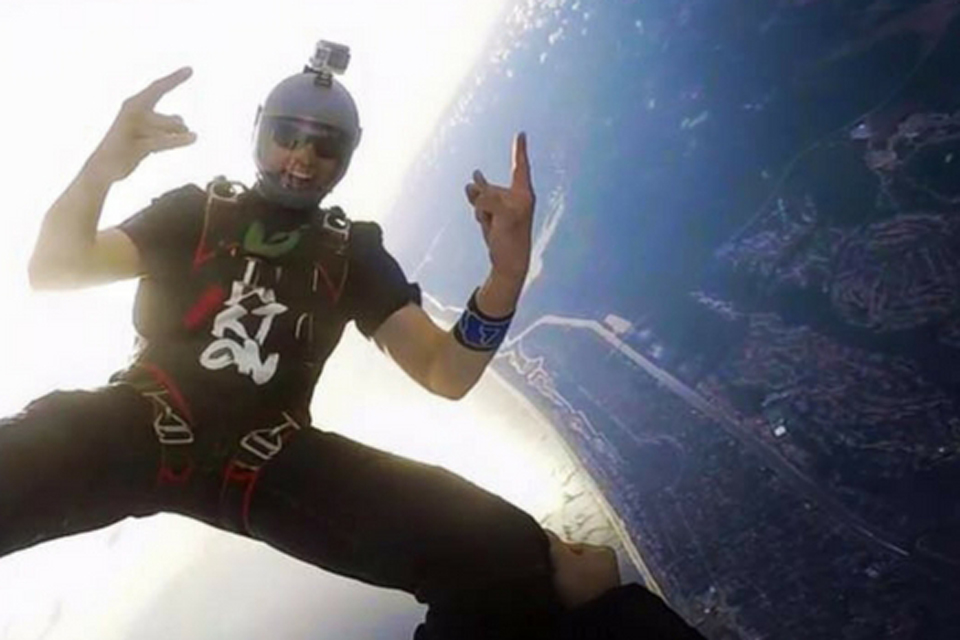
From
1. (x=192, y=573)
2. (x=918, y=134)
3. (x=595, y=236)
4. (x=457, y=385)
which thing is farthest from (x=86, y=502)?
(x=192, y=573)

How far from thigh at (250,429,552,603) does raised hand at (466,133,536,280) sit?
575 mm

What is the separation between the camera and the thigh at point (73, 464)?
87.0 inches

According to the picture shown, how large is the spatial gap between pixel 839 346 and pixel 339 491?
222 cm

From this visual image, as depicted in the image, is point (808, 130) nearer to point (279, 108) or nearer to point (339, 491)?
point (279, 108)

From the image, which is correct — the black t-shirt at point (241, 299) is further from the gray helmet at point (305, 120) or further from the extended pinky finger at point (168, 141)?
the extended pinky finger at point (168, 141)

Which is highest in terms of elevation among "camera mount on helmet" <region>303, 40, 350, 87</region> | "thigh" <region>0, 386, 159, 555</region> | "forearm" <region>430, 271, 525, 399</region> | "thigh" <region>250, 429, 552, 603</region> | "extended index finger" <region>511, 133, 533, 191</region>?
"extended index finger" <region>511, 133, 533, 191</region>

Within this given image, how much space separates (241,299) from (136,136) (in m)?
0.53

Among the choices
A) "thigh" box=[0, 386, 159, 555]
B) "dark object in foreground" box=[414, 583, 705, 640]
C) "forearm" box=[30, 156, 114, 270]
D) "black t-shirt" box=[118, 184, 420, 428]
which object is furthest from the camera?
"black t-shirt" box=[118, 184, 420, 428]

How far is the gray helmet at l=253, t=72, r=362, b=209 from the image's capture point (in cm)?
296

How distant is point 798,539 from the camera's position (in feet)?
11.4

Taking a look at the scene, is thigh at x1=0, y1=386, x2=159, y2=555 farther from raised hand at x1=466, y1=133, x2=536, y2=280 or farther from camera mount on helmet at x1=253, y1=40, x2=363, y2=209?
raised hand at x1=466, y1=133, x2=536, y2=280

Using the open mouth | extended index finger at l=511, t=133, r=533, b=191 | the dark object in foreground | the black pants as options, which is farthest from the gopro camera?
the dark object in foreground

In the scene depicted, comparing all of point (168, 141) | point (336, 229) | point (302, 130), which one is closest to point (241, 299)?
point (336, 229)

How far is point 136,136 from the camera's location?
2.45m
